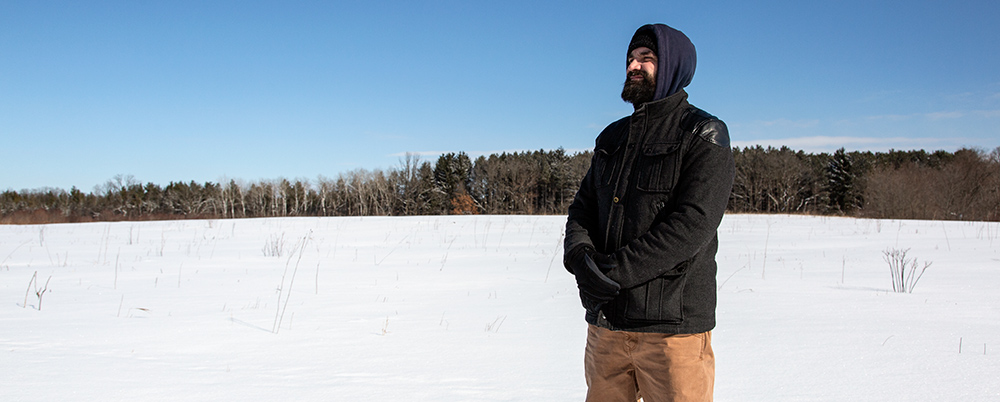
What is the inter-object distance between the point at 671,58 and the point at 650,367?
891mm

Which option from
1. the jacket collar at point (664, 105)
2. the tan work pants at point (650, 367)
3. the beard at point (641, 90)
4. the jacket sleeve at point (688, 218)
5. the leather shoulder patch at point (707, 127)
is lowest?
the tan work pants at point (650, 367)

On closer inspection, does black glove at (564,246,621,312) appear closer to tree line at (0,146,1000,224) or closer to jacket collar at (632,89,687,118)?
jacket collar at (632,89,687,118)

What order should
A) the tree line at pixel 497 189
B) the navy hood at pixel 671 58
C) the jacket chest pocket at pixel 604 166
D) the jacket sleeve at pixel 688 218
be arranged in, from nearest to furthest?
the jacket sleeve at pixel 688 218, the navy hood at pixel 671 58, the jacket chest pocket at pixel 604 166, the tree line at pixel 497 189

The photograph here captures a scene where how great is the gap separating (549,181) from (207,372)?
57379 mm

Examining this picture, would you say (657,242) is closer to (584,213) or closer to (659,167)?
(659,167)

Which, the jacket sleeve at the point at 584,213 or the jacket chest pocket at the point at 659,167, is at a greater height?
the jacket chest pocket at the point at 659,167

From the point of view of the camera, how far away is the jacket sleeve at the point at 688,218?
1382mm

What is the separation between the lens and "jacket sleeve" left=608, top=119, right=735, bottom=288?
4.53ft

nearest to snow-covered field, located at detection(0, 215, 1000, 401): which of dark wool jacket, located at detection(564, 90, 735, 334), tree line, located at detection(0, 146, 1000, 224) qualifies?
dark wool jacket, located at detection(564, 90, 735, 334)

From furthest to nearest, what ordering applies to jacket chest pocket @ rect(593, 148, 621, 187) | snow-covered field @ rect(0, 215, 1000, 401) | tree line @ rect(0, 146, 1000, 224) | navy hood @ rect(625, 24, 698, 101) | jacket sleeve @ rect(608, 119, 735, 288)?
1. tree line @ rect(0, 146, 1000, 224)
2. snow-covered field @ rect(0, 215, 1000, 401)
3. jacket chest pocket @ rect(593, 148, 621, 187)
4. navy hood @ rect(625, 24, 698, 101)
5. jacket sleeve @ rect(608, 119, 735, 288)

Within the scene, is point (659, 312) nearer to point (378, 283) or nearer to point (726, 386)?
point (726, 386)

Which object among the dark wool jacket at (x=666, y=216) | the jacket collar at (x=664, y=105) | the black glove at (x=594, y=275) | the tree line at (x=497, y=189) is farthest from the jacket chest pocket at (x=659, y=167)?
the tree line at (x=497, y=189)

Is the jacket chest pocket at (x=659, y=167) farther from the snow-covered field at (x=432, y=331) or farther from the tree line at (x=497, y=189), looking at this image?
the tree line at (x=497, y=189)

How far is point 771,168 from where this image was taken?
174 ft
